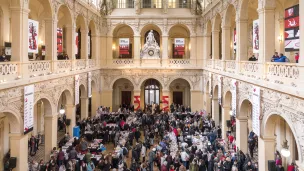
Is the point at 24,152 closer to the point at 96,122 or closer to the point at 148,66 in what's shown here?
the point at 96,122

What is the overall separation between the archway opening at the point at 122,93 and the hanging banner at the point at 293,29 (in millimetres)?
22900

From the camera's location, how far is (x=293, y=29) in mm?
11547

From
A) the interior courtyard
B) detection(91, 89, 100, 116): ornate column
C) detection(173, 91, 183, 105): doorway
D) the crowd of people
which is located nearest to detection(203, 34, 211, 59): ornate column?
the interior courtyard

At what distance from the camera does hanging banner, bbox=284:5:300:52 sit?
37.1 feet

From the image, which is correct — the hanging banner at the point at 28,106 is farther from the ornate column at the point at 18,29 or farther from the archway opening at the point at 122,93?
the archway opening at the point at 122,93

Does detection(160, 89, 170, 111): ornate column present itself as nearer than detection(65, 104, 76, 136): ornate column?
No

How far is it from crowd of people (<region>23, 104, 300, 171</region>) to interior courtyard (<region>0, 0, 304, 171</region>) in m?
0.11

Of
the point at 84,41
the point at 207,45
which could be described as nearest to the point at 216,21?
the point at 207,45

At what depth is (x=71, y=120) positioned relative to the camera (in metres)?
20.8

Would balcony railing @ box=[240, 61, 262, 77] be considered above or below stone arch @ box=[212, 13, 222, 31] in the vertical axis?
below

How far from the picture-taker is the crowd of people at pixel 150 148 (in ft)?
49.8

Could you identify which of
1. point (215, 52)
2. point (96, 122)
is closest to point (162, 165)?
point (96, 122)

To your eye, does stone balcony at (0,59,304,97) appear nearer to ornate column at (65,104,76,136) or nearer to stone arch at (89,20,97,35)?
ornate column at (65,104,76,136)

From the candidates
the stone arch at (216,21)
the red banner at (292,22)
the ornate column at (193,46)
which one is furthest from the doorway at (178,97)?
the red banner at (292,22)
